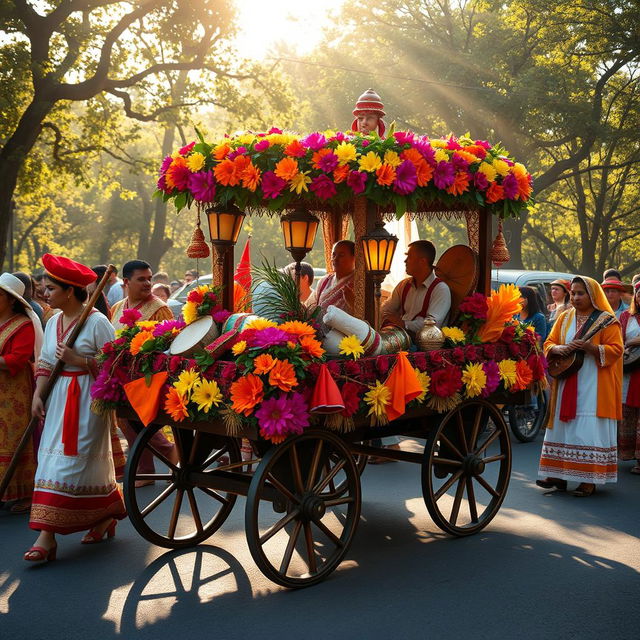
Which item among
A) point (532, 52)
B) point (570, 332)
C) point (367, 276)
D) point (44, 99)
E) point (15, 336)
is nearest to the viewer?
point (367, 276)

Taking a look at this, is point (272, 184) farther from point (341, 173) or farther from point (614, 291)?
point (614, 291)

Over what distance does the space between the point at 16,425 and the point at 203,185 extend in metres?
2.82

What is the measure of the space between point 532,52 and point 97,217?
86.2 ft

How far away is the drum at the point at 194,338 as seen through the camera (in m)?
5.66

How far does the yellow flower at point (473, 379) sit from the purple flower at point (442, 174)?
1352mm

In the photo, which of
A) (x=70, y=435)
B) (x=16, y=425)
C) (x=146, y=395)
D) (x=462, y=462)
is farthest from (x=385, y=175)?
(x=16, y=425)

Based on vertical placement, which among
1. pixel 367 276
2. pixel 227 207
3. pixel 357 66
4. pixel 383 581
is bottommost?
pixel 383 581

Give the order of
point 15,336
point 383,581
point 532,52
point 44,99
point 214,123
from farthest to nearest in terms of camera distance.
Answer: point 214,123 < point 532,52 < point 44,99 < point 15,336 < point 383,581

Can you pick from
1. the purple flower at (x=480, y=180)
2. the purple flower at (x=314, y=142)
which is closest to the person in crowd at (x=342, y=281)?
the purple flower at (x=480, y=180)

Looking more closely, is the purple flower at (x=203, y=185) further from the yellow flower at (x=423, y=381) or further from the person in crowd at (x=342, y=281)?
the yellow flower at (x=423, y=381)

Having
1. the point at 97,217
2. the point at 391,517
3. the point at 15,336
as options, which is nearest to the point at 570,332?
the point at 391,517

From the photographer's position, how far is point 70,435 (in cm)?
589

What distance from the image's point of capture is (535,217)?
35156mm

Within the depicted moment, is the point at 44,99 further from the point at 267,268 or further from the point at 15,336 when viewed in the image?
the point at 267,268
